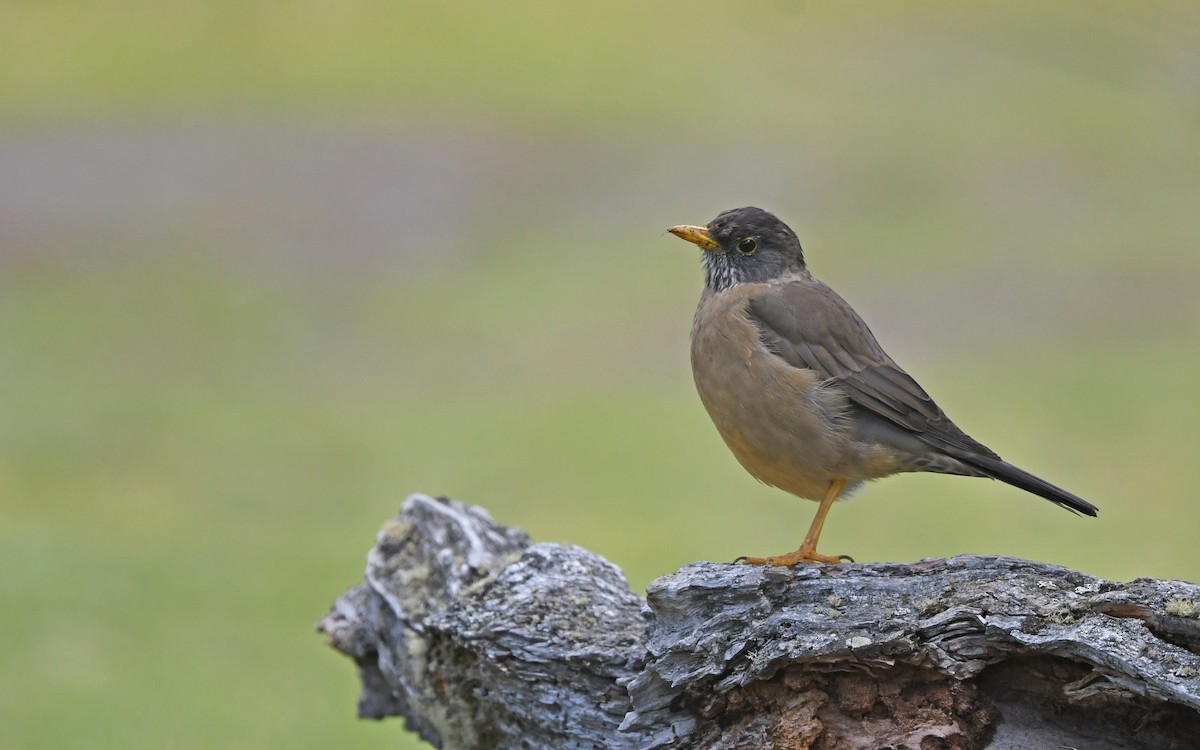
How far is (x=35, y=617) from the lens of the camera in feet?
39.5

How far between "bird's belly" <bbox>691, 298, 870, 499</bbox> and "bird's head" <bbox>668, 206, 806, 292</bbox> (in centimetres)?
58

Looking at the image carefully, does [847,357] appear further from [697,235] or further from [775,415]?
[697,235]

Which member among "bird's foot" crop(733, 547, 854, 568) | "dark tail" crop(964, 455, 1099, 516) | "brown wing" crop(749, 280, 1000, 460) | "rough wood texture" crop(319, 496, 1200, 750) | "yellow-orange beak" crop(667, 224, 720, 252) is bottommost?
"rough wood texture" crop(319, 496, 1200, 750)

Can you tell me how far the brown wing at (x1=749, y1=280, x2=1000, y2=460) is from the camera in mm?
6402

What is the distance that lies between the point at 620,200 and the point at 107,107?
9.89 meters

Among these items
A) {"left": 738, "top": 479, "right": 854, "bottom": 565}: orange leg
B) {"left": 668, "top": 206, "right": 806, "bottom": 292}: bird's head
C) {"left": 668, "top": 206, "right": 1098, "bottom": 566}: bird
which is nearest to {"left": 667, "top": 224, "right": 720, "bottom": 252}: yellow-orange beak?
{"left": 668, "top": 206, "right": 806, "bottom": 292}: bird's head

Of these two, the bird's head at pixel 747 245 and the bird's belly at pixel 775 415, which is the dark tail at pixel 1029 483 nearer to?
the bird's belly at pixel 775 415

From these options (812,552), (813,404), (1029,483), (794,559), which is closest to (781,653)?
(794,559)

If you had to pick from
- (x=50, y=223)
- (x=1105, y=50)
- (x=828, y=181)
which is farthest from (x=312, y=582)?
(x=1105, y=50)

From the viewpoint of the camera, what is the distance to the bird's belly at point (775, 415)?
639cm

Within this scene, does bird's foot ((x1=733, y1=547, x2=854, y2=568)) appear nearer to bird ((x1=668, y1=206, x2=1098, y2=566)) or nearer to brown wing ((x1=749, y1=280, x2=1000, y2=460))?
bird ((x1=668, y1=206, x2=1098, y2=566))

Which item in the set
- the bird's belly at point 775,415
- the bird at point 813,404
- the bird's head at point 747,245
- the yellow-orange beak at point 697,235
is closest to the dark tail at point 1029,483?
the bird at point 813,404

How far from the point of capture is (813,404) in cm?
644

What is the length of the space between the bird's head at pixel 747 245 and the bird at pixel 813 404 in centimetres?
20
